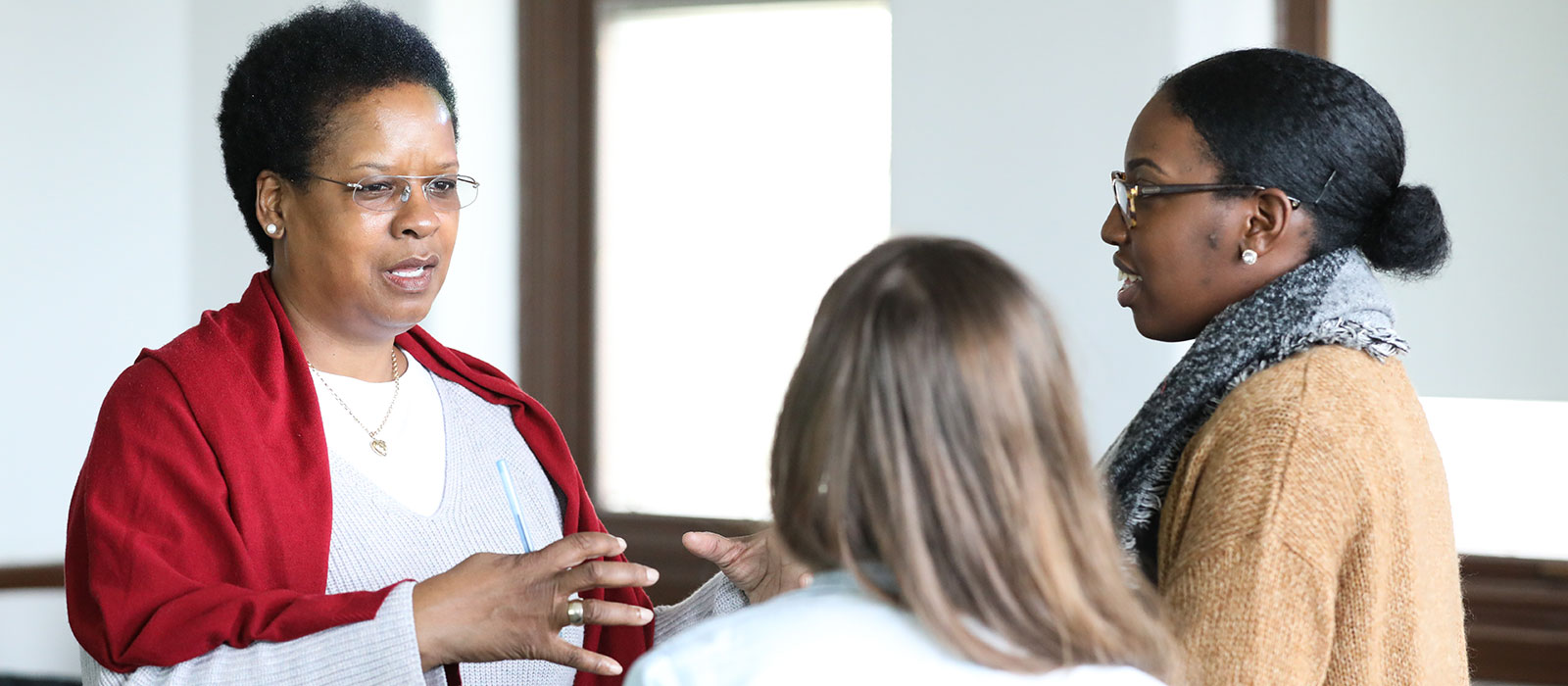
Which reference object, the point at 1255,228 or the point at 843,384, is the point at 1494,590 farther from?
the point at 843,384

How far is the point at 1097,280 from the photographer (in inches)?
116

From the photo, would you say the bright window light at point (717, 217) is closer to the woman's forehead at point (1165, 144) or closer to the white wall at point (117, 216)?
the white wall at point (117, 216)

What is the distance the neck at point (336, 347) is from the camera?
1.53m

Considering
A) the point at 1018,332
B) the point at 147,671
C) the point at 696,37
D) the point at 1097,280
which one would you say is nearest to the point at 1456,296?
the point at 1097,280

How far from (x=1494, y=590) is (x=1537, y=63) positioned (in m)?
1.11

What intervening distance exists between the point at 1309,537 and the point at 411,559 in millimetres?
931

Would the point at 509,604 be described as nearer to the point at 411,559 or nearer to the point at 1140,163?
the point at 411,559

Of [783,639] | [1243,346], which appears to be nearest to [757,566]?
[1243,346]

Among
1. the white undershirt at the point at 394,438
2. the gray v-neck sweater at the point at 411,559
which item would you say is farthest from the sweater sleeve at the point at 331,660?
the white undershirt at the point at 394,438

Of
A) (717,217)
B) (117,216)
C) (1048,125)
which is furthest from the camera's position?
(717,217)

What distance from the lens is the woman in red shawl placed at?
123 cm

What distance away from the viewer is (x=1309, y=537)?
1115 mm

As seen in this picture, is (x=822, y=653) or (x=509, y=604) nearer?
(x=822, y=653)

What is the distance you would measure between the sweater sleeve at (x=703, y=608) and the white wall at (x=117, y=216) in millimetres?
1935
